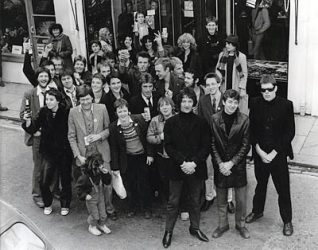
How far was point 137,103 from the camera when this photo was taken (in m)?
8.32

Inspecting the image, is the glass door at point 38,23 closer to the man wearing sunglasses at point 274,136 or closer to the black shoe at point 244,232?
the man wearing sunglasses at point 274,136

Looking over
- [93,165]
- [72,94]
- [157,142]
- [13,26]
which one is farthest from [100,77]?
[13,26]

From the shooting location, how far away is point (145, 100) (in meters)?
8.36

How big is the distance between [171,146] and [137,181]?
1.10 m

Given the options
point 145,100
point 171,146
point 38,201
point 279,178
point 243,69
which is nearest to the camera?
point 171,146

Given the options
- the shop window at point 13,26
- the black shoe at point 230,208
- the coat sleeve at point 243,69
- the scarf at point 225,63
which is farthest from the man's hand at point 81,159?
the shop window at point 13,26

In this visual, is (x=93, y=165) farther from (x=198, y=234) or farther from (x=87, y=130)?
(x=198, y=234)

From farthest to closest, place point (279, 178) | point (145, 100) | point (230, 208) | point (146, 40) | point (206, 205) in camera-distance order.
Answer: point (146, 40)
point (145, 100)
point (206, 205)
point (230, 208)
point (279, 178)

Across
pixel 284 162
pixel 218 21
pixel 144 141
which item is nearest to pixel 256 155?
pixel 284 162

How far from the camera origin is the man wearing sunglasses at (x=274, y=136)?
23.5 feet

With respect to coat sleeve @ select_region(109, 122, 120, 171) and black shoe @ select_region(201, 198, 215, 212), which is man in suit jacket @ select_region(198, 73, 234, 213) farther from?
coat sleeve @ select_region(109, 122, 120, 171)

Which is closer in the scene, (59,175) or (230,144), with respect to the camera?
(230,144)

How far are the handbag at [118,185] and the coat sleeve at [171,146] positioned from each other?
1018mm

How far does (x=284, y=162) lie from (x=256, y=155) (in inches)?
14.4
